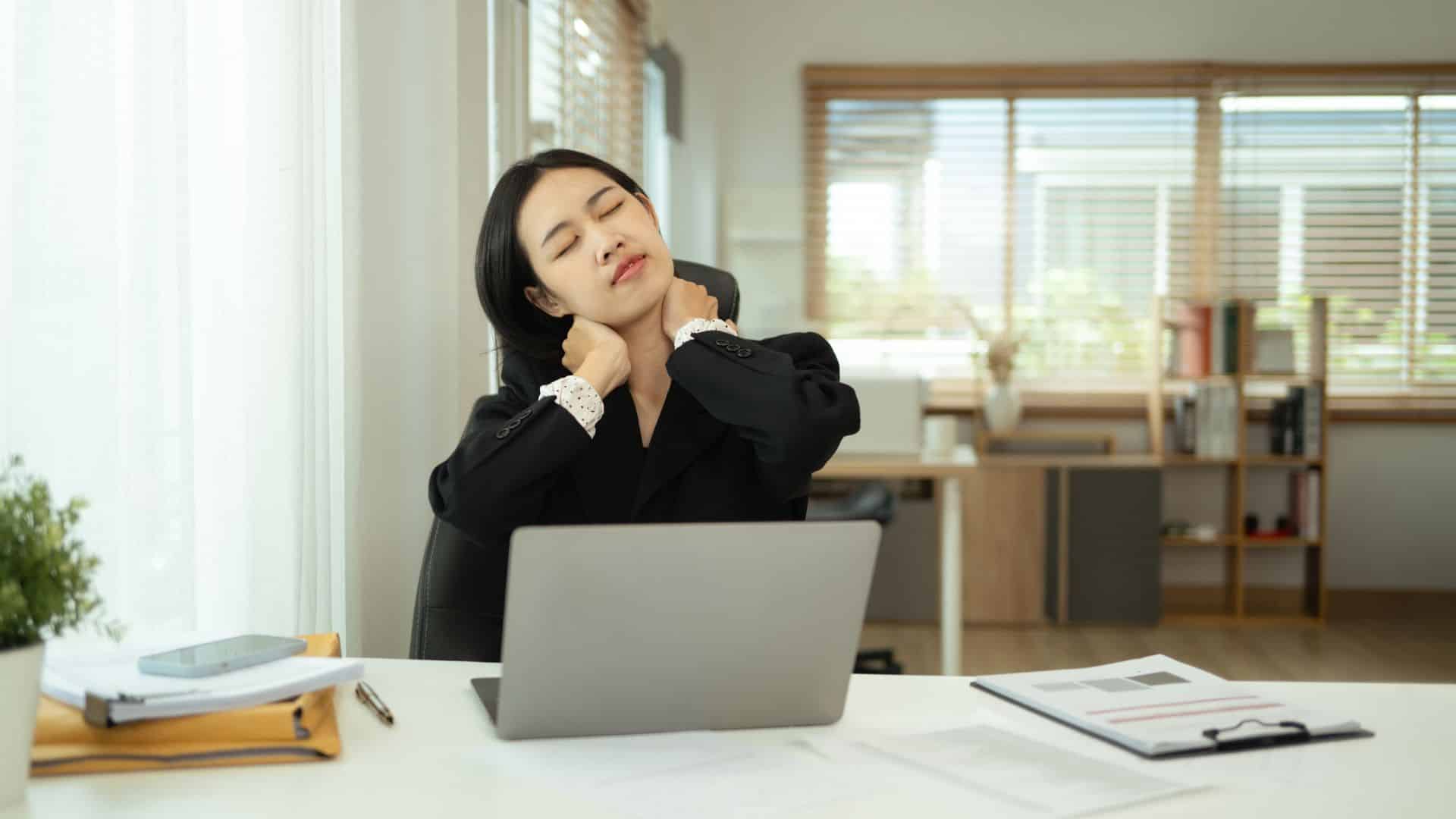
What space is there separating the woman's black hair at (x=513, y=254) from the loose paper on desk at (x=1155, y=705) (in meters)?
0.69

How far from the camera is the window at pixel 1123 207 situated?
5219 millimetres

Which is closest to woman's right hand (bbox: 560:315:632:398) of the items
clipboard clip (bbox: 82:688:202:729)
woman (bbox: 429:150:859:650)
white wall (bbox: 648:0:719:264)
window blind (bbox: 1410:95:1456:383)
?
woman (bbox: 429:150:859:650)

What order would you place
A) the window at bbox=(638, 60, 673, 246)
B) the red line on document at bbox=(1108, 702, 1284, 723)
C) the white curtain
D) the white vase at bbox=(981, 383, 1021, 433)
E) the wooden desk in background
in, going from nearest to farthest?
the red line on document at bbox=(1108, 702, 1284, 723) < the white curtain < the window at bbox=(638, 60, 673, 246) < the wooden desk in background < the white vase at bbox=(981, 383, 1021, 433)

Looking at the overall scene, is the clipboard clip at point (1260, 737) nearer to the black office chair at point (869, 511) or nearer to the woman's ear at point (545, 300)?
the woman's ear at point (545, 300)

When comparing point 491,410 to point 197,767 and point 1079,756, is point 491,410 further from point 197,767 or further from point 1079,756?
point 1079,756

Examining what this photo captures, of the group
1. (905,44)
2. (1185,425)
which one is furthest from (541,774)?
(905,44)

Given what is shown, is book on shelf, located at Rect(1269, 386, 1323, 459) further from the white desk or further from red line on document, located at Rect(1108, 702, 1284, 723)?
red line on document, located at Rect(1108, 702, 1284, 723)

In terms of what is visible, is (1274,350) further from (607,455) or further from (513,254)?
(513,254)

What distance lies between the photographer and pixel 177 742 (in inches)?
36.4

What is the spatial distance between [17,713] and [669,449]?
82 cm

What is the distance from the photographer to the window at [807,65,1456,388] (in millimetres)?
5219

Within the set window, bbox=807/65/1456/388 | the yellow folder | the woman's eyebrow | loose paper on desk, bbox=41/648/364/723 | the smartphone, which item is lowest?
the yellow folder

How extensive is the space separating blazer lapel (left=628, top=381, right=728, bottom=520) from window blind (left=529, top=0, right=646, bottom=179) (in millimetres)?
1539

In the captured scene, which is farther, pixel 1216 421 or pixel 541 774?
pixel 1216 421
